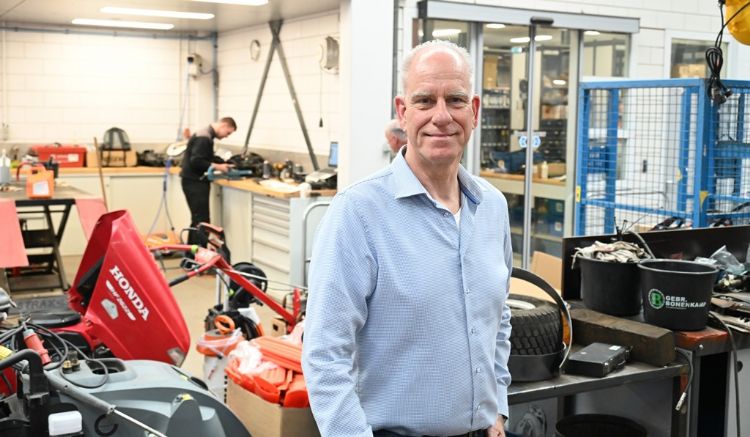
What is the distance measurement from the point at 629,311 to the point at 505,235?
1.29 meters

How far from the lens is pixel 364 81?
21.9ft

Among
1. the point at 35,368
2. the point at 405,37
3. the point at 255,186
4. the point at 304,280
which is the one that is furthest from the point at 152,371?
the point at 255,186

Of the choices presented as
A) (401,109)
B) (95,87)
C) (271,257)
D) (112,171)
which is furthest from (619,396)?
(95,87)

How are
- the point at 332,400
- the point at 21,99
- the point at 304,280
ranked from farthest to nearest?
1. the point at 21,99
2. the point at 304,280
3. the point at 332,400

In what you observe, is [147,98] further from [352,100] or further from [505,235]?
[505,235]

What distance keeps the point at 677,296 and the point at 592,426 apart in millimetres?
653

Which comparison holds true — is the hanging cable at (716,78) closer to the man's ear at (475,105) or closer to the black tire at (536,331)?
the black tire at (536,331)

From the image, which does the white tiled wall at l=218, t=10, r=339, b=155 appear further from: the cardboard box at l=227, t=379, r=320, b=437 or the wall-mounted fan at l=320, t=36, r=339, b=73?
the cardboard box at l=227, t=379, r=320, b=437

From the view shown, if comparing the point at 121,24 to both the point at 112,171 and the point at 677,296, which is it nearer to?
the point at 112,171

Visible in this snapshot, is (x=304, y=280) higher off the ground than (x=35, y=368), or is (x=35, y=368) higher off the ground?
(x=35, y=368)

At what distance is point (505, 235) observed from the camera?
84.8 inches

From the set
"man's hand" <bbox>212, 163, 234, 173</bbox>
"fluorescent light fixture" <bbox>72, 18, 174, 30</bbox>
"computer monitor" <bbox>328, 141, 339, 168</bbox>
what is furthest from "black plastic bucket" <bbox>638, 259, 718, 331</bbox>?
"fluorescent light fixture" <bbox>72, 18, 174, 30</bbox>

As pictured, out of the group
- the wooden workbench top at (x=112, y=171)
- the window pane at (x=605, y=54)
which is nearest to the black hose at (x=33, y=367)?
the window pane at (x=605, y=54)

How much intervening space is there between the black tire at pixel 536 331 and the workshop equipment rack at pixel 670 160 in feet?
3.76
